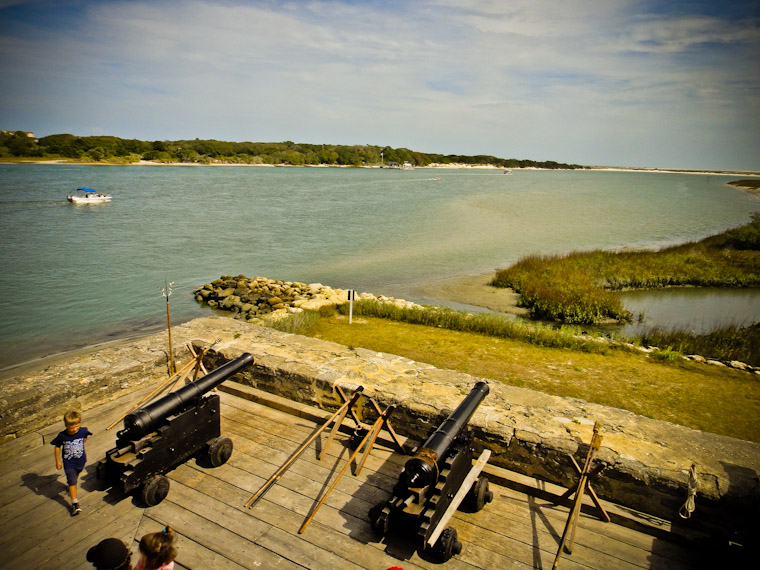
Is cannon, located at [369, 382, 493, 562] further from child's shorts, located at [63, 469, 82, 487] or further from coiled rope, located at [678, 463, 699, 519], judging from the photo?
child's shorts, located at [63, 469, 82, 487]

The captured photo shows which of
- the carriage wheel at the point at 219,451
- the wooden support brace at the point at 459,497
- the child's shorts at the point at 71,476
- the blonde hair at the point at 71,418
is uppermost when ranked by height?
the blonde hair at the point at 71,418

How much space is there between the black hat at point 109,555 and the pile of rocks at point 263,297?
1250 centimetres

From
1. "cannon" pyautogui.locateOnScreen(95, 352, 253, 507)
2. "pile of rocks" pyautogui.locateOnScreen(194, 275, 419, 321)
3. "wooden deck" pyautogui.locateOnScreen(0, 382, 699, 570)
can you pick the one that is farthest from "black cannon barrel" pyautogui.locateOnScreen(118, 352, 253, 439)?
"pile of rocks" pyautogui.locateOnScreen(194, 275, 419, 321)

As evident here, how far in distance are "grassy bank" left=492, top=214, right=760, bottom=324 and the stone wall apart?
11.4 m

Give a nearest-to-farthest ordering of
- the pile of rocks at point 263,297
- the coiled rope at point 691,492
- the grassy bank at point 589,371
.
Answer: the coiled rope at point 691,492 < the grassy bank at point 589,371 < the pile of rocks at point 263,297

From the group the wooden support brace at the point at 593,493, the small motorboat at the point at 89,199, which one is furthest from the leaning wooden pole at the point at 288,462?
the small motorboat at the point at 89,199

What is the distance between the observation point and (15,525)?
12.3ft

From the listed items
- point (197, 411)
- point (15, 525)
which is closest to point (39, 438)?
point (15, 525)

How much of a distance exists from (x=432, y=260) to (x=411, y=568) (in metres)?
24.5

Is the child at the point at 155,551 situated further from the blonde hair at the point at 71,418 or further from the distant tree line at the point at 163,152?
the distant tree line at the point at 163,152

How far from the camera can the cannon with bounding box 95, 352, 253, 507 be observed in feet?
12.8

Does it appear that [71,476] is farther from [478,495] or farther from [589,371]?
[589,371]

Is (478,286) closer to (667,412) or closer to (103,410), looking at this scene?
(667,412)

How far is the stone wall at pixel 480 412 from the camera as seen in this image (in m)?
3.99
